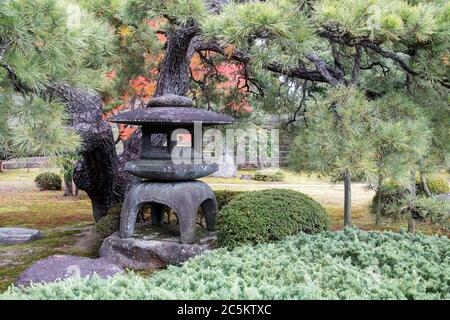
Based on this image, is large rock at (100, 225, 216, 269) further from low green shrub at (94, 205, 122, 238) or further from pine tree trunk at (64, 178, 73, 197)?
pine tree trunk at (64, 178, 73, 197)

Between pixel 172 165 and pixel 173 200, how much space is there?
348 mm

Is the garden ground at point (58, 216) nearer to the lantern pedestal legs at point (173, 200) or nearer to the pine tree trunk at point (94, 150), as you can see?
the pine tree trunk at point (94, 150)

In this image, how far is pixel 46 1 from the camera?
8.19ft

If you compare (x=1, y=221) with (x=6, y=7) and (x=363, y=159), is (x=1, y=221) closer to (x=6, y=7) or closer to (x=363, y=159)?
(x=6, y=7)

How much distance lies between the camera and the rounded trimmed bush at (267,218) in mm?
3699

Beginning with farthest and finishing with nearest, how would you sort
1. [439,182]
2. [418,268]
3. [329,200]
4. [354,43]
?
[329,200] → [439,182] → [354,43] → [418,268]

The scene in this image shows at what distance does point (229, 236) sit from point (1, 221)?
15.2 ft

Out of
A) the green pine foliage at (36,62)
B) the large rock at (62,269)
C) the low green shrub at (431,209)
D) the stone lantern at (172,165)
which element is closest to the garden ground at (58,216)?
the large rock at (62,269)

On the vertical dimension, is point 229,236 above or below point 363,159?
below

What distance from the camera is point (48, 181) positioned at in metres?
10.7

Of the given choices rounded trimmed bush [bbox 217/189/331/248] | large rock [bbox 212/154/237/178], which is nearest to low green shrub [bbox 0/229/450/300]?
rounded trimmed bush [bbox 217/189/331/248]

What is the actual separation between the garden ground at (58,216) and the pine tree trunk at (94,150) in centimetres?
58

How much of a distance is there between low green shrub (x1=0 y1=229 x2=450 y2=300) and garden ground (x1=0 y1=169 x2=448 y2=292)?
2.07 meters

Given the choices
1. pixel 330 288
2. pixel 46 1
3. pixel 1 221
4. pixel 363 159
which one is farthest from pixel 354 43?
pixel 1 221
